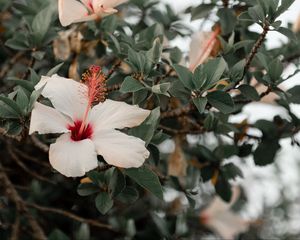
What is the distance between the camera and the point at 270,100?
144 centimetres

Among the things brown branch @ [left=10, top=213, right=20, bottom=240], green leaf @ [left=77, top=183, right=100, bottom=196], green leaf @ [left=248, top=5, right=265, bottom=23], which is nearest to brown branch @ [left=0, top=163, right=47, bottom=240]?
brown branch @ [left=10, top=213, right=20, bottom=240]

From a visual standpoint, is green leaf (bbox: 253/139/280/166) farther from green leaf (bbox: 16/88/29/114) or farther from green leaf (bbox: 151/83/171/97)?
green leaf (bbox: 16/88/29/114)

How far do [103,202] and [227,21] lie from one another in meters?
0.56

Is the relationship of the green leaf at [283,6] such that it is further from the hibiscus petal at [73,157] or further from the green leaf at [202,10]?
the hibiscus petal at [73,157]

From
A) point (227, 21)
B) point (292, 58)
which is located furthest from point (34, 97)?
point (292, 58)

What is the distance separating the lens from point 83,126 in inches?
39.3

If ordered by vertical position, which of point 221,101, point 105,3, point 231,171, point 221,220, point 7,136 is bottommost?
point 221,220

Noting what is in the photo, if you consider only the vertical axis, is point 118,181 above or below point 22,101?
below

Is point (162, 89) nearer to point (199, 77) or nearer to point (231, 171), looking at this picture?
point (199, 77)

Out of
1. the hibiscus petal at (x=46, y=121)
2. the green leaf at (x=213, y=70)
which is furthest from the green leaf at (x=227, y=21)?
the hibiscus petal at (x=46, y=121)

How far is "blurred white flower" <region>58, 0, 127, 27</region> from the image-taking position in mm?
1071

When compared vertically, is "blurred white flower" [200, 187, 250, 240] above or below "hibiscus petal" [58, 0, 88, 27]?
below

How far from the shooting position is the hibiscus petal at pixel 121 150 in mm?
913

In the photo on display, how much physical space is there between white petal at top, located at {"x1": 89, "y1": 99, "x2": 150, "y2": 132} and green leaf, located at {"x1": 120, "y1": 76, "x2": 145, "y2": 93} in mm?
39
